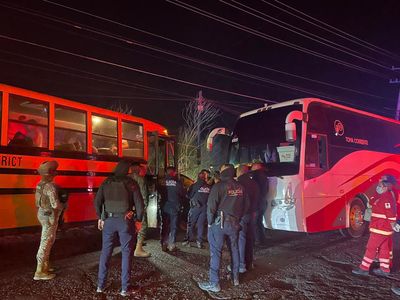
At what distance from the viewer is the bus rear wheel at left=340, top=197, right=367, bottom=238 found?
10.2 metres

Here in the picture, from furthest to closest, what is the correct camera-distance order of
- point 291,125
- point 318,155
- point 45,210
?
point 318,155 → point 291,125 → point 45,210

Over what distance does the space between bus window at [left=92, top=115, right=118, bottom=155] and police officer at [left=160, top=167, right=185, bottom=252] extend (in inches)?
105

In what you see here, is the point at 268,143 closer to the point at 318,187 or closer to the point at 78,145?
the point at 318,187

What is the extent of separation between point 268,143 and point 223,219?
418 cm

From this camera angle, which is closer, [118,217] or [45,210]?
[118,217]

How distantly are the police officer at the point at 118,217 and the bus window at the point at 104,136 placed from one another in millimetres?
4767

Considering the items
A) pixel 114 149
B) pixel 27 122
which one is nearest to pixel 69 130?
pixel 27 122

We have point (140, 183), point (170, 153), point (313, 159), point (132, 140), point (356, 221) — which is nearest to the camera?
point (140, 183)

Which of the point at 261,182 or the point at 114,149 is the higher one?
the point at 114,149

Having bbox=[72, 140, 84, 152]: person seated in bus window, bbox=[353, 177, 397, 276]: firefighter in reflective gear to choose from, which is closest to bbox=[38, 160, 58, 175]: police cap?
bbox=[72, 140, 84, 152]: person seated in bus window

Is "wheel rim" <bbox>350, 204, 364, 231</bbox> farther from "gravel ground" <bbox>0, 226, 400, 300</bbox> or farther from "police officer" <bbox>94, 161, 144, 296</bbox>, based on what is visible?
"police officer" <bbox>94, 161, 144, 296</bbox>

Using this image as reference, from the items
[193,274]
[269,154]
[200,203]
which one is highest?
[269,154]

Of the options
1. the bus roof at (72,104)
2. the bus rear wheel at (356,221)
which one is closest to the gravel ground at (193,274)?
the bus rear wheel at (356,221)

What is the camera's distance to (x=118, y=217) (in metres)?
5.53
